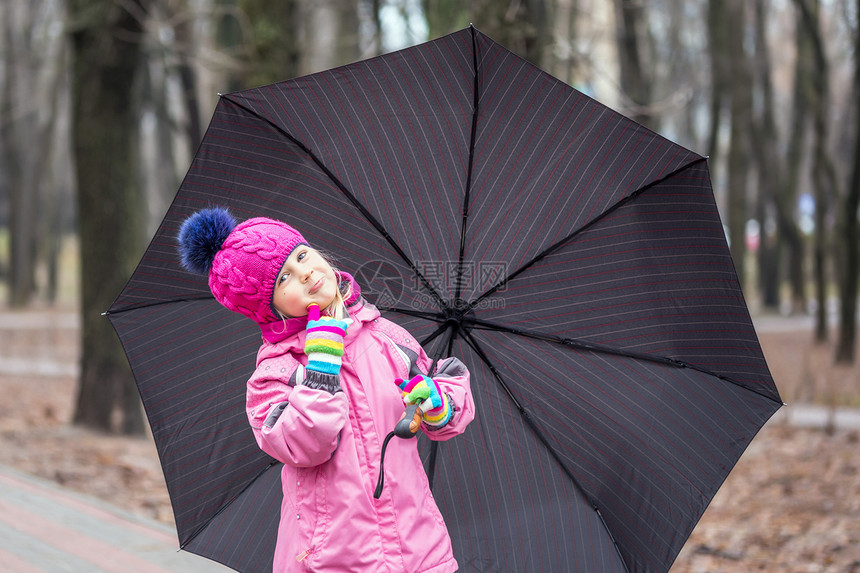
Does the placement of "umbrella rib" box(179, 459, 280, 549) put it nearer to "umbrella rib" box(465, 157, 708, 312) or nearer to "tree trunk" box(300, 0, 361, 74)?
"umbrella rib" box(465, 157, 708, 312)

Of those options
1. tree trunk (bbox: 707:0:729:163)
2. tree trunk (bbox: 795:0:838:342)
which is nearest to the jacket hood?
tree trunk (bbox: 795:0:838:342)

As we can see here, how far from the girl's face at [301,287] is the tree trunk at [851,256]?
10466 millimetres

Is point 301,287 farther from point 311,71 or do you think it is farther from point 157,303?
point 311,71

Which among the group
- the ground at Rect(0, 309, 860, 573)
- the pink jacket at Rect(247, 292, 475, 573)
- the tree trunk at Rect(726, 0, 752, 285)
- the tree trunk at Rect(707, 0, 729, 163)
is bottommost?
the ground at Rect(0, 309, 860, 573)

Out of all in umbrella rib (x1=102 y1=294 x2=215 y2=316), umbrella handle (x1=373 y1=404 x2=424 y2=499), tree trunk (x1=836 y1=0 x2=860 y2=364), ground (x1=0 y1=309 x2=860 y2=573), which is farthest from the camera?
tree trunk (x1=836 y1=0 x2=860 y2=364)

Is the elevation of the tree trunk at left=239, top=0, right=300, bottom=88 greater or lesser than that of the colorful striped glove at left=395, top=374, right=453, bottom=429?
greater

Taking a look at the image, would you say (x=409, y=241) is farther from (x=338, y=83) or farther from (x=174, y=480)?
(x=174, y=480)

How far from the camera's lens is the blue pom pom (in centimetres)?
253

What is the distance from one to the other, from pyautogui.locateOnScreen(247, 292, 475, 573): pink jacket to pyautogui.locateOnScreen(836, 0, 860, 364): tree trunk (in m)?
10.4

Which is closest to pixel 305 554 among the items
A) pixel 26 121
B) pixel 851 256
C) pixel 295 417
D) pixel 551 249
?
pixel 295 417

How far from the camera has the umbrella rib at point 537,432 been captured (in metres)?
2.93

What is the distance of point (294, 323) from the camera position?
2.44 meters

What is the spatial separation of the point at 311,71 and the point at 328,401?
11689 mm

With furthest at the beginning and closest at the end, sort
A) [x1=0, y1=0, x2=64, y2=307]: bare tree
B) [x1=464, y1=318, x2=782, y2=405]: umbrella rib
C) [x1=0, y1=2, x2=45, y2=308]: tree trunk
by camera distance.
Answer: [x1=0, y1=2, x2=45, y2=308]: tree trunk → [x1=0, y1=0, x2=64, y2=307]: bare tree → [x1=464, y1=318, x2=782, y2=405]: umbrella rib
